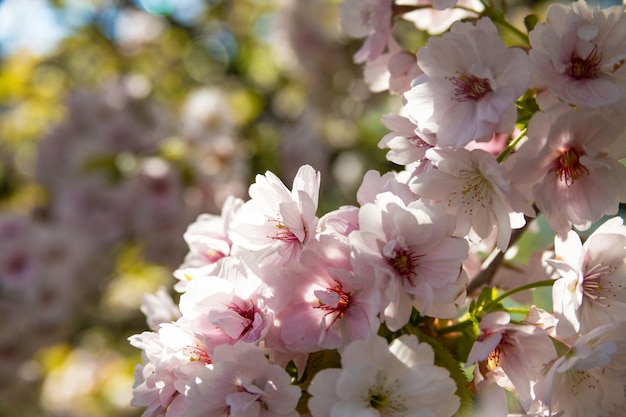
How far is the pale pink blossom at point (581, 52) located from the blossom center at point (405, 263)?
207 millimetres

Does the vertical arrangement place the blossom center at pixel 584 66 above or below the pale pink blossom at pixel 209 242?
above

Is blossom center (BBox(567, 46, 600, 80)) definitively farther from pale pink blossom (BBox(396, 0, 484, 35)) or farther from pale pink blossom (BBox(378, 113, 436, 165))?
pale pink blossom (BBox(396, 0, 484, 35))

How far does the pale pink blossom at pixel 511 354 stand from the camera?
2.11ft

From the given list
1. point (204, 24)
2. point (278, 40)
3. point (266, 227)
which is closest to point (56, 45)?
point (204, 24)

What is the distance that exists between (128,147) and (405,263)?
2.30m

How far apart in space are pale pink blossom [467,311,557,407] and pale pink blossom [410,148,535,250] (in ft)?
0.26

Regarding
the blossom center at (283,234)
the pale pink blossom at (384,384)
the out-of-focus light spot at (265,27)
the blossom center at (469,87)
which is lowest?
the out-of-focus light spot at (265,27)

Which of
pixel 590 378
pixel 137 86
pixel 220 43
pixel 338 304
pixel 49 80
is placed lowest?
pixel 49 80

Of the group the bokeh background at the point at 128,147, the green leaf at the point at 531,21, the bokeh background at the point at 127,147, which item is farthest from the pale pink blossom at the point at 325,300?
the bokeh background at the point at 127,147

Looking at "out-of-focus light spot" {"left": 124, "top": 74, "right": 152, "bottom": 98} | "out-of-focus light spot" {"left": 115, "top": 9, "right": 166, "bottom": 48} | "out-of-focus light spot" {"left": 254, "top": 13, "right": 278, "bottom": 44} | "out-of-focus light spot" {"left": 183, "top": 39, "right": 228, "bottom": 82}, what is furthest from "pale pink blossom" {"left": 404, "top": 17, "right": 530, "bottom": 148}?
"out-of-focus light spot" {"left": 115, "top": 9, "right": 166, "bottom": 48}

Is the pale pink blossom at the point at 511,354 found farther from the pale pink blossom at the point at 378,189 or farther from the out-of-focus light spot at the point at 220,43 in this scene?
the out-of-focus light spot at the point at 220,43

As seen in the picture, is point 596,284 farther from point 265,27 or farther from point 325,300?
point 265,27

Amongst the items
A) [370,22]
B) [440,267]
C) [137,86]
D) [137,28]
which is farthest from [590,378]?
[137,28]

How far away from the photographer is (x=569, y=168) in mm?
688
